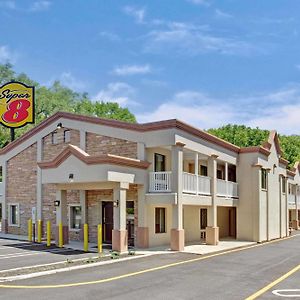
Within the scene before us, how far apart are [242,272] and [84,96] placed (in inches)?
2148

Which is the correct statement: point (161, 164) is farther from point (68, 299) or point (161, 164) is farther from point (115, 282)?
point (68, 299)

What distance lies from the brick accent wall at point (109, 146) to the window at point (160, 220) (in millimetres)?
3217

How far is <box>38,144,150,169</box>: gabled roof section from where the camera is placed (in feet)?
63.0

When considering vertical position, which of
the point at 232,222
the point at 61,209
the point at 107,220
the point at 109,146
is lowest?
the point at 232,222

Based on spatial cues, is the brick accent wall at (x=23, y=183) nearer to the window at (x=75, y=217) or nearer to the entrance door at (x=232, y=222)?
the window at (x=75, y=217)

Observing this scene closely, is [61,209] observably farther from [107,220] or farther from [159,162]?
[159,162]

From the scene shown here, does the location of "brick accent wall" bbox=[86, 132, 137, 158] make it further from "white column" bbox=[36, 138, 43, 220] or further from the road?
the road

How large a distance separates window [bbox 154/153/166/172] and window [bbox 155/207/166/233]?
1979mm

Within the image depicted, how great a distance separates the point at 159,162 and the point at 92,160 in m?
4.77

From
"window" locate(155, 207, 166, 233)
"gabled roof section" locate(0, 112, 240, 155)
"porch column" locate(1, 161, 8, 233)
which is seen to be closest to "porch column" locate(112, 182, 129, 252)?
"gabled roof section" locate(0, 112, 240, 155)

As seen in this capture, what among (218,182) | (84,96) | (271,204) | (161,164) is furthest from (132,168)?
(84,96)

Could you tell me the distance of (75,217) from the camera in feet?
81.7

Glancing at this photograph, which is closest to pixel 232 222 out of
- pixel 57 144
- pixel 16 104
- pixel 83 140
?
pixel 83 140

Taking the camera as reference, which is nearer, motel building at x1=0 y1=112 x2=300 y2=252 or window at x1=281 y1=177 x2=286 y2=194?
motel building at x1=0 y1=112 x2=300 y2=252
